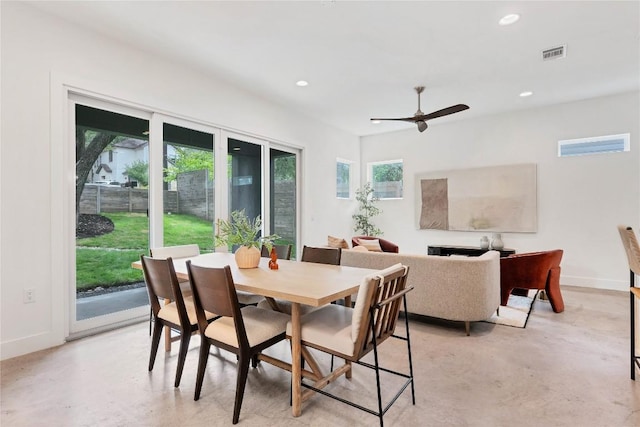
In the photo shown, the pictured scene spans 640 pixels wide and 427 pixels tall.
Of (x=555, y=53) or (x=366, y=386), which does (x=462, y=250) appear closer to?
(x=555, y=53)

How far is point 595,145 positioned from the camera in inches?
194

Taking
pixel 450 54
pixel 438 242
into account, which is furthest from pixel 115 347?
pixel 438 242

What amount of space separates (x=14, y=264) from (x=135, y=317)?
1.18 metres

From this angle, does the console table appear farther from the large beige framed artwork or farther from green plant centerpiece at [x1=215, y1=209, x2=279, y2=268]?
green plant centerpiece at [x1=215, y1=209, x2=279, y2=268]

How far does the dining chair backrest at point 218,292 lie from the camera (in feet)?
5.64

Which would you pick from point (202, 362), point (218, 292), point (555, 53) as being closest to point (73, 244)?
point (202, 362)

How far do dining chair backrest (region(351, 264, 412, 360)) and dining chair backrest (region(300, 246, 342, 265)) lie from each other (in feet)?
3.12

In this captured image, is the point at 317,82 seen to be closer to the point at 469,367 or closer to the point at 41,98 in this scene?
the point at 41,98

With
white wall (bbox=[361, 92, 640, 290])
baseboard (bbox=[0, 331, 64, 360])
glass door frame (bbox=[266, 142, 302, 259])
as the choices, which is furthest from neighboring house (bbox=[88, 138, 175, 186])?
white wall (bbox=[361, 92, 640, 290])

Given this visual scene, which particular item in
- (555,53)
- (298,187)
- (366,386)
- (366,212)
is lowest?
(366,386)

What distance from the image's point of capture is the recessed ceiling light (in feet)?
9.23

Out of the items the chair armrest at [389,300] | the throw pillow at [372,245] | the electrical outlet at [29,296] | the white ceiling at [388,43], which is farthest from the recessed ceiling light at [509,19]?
the electrical outlet at [29,296]

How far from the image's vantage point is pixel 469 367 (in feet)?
7.93

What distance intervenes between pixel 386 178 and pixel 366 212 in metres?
0.84
